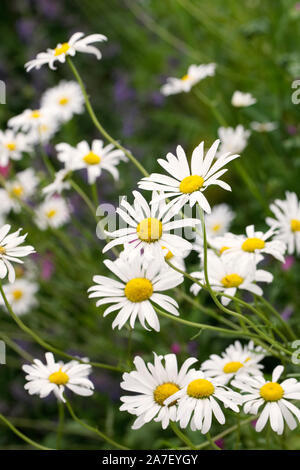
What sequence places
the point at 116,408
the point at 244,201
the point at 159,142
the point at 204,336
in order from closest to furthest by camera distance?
1. the point at 204,336
2. the point at 116,408
3. the point at 244,201
4. the point at 159,142

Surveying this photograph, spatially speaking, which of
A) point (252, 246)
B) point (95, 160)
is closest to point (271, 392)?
point (252, 246)

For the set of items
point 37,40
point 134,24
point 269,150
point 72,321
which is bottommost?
point 72,321

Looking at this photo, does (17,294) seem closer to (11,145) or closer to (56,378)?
(11,145)

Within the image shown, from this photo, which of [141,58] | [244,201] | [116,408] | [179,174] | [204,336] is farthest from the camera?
[141,58]

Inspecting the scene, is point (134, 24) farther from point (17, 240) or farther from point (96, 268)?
point (17, 240)

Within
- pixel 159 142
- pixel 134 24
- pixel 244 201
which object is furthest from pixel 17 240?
pixel 134 24

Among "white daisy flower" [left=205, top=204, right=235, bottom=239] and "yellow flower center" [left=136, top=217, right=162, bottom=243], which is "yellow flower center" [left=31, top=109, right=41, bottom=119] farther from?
"yellow flower center" [left=136, top=217, right=162, bottom=243]

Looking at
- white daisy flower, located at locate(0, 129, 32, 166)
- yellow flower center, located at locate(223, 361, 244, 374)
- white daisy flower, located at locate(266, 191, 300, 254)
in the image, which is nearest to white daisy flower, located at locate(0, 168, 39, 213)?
white daisy flower, located at locate(0, 129, 32, 166)
